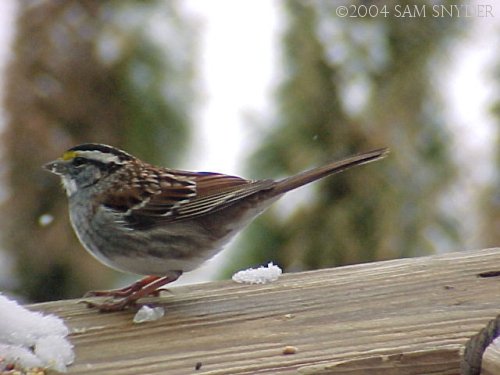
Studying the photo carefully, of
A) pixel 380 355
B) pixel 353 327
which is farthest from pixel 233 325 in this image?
pixel 380 355

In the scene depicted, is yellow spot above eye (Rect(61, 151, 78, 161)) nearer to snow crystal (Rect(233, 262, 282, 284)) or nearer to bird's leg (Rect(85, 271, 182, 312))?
bird's leg (Rect(85, 271, 182, 312))

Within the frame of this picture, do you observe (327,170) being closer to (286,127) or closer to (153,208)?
(153,208)

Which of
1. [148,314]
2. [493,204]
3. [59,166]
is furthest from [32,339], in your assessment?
[493,204]

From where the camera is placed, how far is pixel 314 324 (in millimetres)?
2109

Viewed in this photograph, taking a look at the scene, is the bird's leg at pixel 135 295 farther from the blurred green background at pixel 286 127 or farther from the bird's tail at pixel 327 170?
the blurred green background at pixel 286 127

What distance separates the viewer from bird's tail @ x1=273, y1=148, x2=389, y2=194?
2646 mm

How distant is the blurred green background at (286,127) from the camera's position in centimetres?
491

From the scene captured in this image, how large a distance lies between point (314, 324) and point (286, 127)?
2.92m

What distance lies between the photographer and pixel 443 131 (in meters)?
5.22

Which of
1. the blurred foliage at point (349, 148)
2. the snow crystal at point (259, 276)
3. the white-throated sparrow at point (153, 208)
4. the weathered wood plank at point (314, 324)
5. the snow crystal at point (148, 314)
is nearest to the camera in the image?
the weathered wood plank at point (314, 324)

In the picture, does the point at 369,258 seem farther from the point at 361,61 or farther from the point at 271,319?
the point at 271,319

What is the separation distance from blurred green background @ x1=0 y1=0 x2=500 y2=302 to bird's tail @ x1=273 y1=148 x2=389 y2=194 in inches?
78.2

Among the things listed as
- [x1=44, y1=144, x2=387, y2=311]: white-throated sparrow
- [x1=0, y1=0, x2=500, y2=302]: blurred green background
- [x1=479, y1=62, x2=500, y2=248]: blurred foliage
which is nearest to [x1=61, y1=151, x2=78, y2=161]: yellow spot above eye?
[x1=44, y1=144, x2=387, y2=311]: white-throated sparrow

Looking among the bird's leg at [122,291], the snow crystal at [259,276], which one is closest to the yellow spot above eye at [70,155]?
the bird's leg at [122,291]
